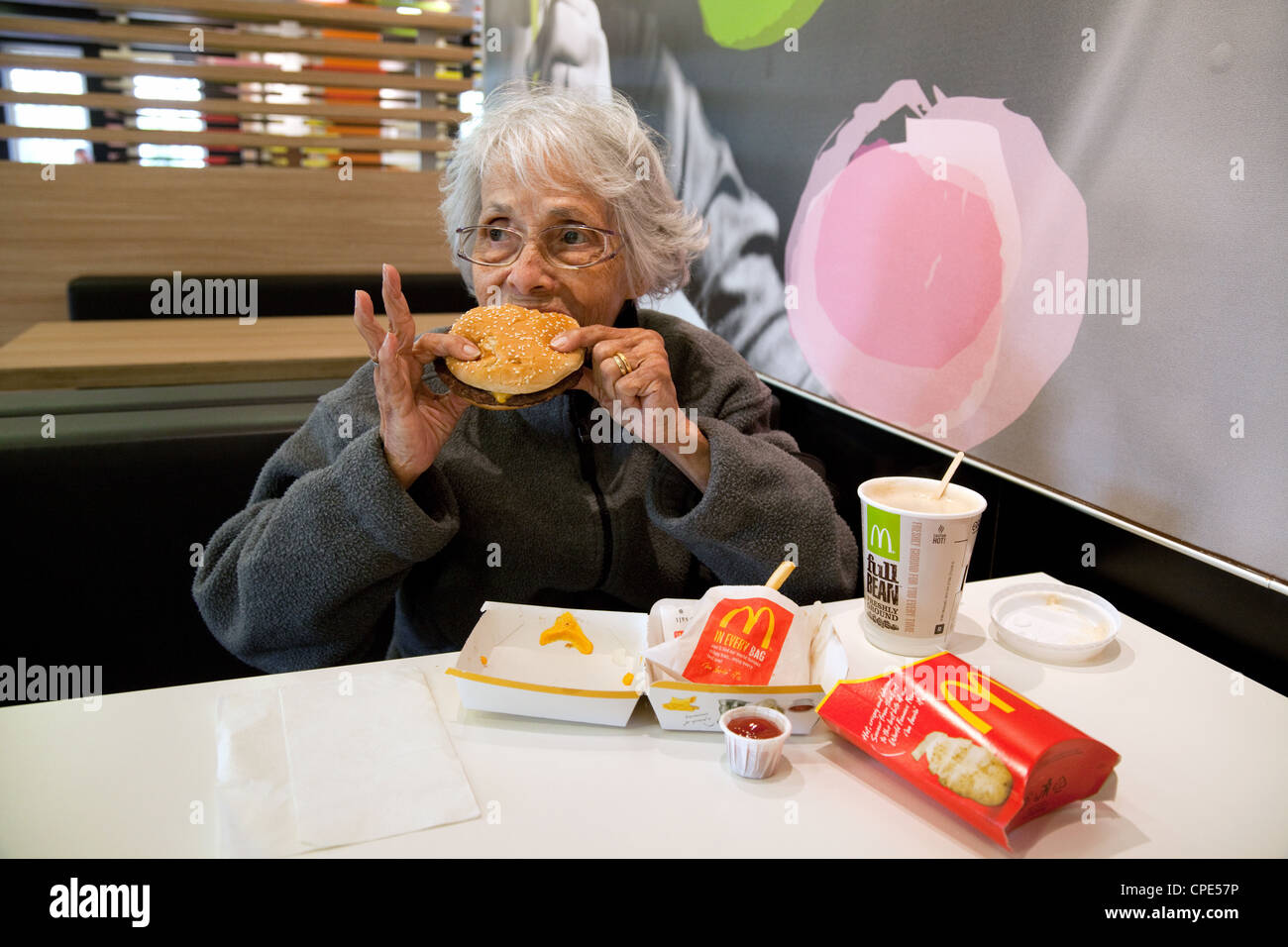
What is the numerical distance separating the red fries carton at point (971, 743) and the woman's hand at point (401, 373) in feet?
2.36

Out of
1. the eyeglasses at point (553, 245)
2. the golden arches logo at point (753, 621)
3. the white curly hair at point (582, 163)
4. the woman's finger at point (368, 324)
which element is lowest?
the golden arches logo at point (753, 621)

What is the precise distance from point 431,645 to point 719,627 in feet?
2.35

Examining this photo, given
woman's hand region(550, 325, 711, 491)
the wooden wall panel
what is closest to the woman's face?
woman's hand region(550, 325, 711, 491)

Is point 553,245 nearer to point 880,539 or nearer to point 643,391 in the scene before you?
point 643,391

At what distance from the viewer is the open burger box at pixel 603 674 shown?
0.99 metres

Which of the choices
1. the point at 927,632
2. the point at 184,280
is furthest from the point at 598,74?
the point at 927,632

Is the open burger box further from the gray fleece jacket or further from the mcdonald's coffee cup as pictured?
the gray fleece jacket

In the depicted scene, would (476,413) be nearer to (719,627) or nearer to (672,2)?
(719,627)

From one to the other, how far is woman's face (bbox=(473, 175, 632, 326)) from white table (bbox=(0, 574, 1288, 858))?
0.73m

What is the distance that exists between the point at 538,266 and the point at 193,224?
3621 millimetres

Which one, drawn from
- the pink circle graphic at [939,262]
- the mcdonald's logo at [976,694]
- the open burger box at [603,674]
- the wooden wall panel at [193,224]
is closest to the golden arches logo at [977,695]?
the mcdonald's logo at [976,694]

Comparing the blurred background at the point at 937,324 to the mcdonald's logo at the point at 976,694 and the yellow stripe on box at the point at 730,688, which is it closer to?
the mcdonald's logo at the point at 976,694

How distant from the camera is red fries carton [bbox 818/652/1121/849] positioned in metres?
0.84

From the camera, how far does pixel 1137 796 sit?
0.92 meters
